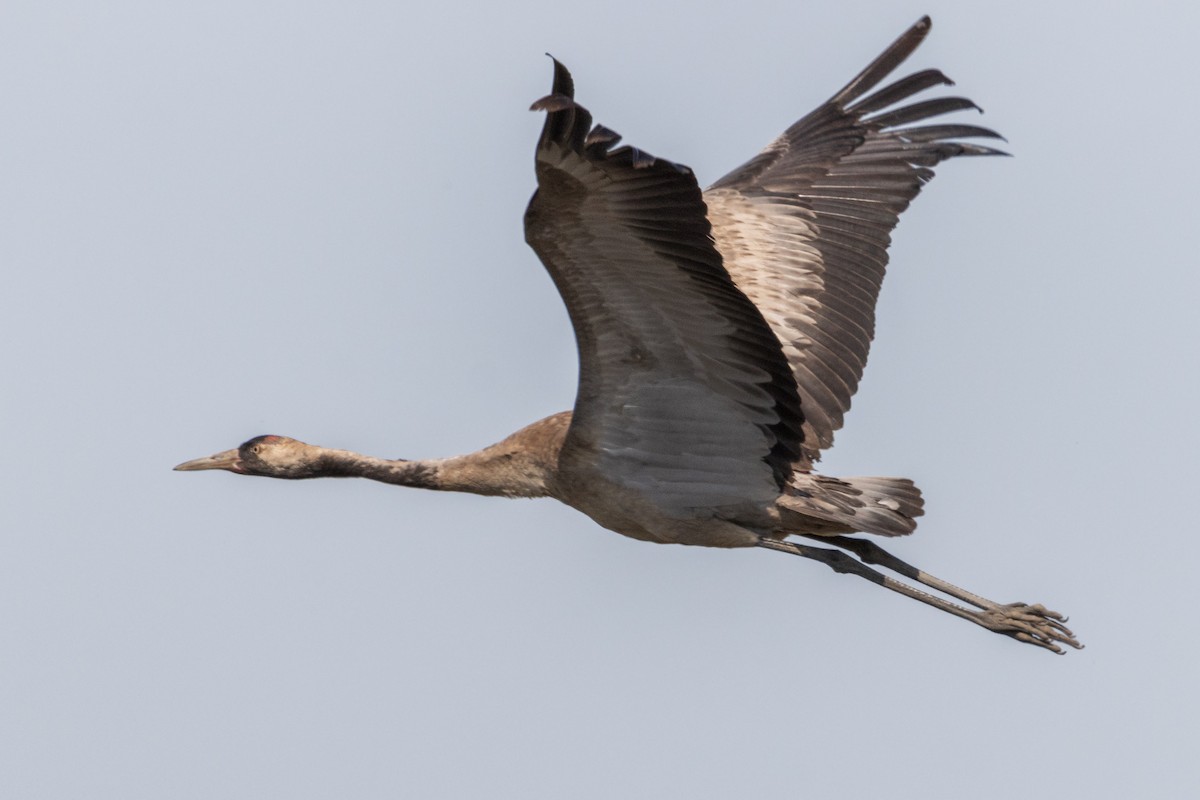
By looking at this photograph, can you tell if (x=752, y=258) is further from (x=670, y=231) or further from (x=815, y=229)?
(x=670, y=231)

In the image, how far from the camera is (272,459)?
33.5 ft

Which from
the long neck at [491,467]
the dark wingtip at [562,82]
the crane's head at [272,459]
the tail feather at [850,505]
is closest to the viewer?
the dark wingtip at [562,82]

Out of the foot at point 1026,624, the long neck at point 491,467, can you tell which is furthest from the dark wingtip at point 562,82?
the foot at point 1026,624

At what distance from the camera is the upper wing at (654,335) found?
24.5ft

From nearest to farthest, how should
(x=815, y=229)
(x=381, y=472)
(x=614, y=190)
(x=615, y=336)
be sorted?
(x=614, y=190)
(x=615, y=336)
(x=381, y=472)
(x=815, y=229)

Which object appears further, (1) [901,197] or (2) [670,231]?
(1) [901,197]

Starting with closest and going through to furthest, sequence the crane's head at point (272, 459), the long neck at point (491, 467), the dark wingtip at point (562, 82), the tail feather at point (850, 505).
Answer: the dark wingtip at point (562, 82), the tail feather at point (850, 505), the long neck at point (491, 467), the crane's head at point (272, 459)

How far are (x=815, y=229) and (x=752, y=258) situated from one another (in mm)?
471

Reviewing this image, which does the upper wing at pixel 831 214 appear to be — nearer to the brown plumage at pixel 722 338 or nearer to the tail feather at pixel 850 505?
the brown plumage at pixel 722 338

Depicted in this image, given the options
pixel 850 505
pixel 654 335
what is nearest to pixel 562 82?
pixel 654 335

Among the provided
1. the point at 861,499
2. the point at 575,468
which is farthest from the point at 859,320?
the point at 575,468

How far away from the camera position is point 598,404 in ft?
29.5

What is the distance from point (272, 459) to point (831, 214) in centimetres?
355

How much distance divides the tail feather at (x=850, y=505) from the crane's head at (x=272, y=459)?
8.70 feet
